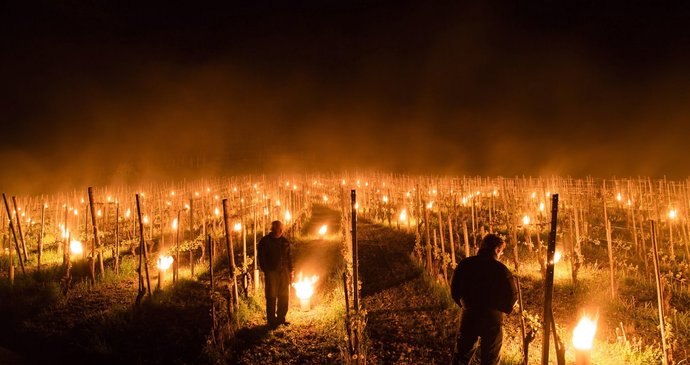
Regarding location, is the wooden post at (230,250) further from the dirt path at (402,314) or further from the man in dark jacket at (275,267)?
the dirt path at (402,314)

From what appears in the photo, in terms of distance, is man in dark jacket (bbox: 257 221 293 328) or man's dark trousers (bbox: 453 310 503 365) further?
man in dark jacket (bbox: 257 221 293 328)

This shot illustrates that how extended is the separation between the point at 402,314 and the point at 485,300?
2856 mm

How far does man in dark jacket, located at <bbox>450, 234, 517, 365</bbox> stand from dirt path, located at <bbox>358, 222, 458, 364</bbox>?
1.14m

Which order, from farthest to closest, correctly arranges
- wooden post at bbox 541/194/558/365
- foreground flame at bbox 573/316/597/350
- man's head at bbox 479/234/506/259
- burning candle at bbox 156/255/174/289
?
burning candle at bbox 156/255/174/289 < man's head at bbox 479/234/506/259 < foreground flame at bbox 573/316/597/350 < wooden post at bbox 541/194/558/365

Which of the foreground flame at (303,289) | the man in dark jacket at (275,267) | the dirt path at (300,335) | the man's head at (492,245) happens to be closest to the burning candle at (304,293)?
the foreground flame at (303,289)

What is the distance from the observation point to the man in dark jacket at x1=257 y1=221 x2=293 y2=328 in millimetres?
5816

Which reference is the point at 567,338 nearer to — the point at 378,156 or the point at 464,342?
the point at 464,342

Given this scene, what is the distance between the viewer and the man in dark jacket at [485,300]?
3.80m

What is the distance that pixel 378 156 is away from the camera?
58.4 m

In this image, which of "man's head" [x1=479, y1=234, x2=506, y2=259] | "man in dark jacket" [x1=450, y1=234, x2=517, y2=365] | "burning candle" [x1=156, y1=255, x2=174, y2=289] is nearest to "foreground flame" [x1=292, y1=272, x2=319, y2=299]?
"burning candle" [x1=156, y1=255, x2=174, y2=289]

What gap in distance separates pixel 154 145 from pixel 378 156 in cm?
2993

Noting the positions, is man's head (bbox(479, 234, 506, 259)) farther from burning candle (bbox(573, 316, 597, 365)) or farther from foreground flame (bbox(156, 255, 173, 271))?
foreground flame (bbox(156, 255, 173, 271))

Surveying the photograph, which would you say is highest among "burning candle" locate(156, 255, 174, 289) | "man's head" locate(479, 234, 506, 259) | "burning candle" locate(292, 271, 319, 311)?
"man's head" locate(479, 234, 506, 259)

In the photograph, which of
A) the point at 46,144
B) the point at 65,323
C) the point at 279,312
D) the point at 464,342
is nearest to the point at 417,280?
the point at 279,312
